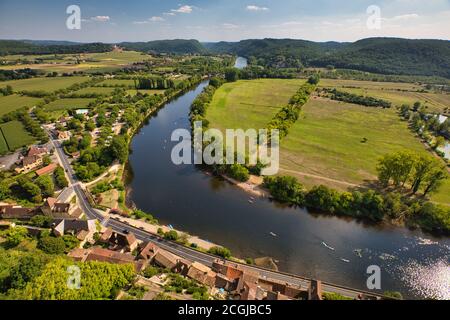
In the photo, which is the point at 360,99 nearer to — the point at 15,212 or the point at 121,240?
the point at 121,240

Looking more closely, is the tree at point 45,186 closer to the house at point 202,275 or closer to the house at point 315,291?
the house at point 202,275

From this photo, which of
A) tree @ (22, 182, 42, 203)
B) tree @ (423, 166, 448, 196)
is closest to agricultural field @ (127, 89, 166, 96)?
tree @ (22, 182, 42, 203)

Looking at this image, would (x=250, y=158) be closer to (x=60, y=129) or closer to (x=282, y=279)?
(x=282, y=279)

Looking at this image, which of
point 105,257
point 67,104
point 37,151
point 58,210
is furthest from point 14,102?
point 105,257

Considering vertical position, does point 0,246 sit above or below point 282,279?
above

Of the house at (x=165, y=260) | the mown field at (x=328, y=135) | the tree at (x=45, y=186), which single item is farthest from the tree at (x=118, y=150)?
the house at (x=165, y=260)
